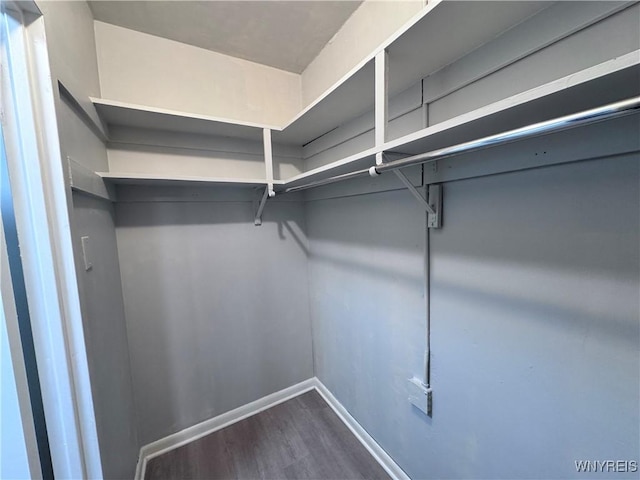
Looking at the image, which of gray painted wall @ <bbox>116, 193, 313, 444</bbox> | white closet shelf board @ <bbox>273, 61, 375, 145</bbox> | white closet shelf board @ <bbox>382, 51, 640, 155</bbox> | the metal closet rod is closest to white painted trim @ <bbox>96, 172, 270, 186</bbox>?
gray painted wall @ <bbox>116, 193, 313, 444</bbox>

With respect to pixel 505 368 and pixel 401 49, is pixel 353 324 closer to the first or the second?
pixel 505 368

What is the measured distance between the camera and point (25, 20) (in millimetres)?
656

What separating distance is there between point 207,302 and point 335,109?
1.50 meters

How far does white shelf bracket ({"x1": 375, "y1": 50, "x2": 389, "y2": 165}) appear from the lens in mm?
885

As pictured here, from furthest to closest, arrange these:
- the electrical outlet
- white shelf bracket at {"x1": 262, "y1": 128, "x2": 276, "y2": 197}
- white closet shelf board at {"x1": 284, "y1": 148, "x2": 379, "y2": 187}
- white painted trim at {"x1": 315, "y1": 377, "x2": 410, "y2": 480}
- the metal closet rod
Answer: white shelf bracket at {"x1": 262, "y1": 128, "x2": 276, "y2": 197}, white painted trim at {"x1": 315, "y1": 377, "x2": 410, "y2": 480}, the electrical outlet, white closet shelf board at {"x1": 284, "y1": 148, "x2": 379, "y2": 187}, the metal closet rod

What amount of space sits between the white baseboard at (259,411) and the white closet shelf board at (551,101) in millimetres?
1727

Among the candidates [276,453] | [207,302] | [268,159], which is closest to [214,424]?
[276,453]

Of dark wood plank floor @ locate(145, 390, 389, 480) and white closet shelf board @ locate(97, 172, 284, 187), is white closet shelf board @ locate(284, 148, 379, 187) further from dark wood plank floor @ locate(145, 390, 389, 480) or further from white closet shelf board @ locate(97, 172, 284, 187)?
dark wood plank floor @ locate(145, 390, 389, 480)

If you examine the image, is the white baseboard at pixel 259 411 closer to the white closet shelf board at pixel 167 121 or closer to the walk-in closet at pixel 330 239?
the walk-in closet at pixel 330 239

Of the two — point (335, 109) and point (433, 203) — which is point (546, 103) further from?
point (335, 109)

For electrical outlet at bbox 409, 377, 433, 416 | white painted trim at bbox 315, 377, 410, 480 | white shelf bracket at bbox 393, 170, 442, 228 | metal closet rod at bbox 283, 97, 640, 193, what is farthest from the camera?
white painted trim at bbox 315, 377, 410, 480

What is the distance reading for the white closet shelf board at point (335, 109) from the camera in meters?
1.08

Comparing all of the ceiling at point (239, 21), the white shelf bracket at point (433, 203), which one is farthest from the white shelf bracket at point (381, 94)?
the ceiling at point (239, 21)

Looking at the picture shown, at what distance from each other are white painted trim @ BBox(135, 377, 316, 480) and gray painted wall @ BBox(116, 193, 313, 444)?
0.13 feet
